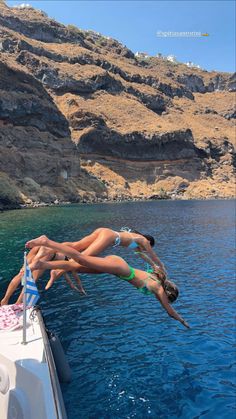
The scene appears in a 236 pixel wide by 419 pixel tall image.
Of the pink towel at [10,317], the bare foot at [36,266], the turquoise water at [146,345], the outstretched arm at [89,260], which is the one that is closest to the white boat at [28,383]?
the pink towel at [10,317]

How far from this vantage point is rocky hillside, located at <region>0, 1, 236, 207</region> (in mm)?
97688

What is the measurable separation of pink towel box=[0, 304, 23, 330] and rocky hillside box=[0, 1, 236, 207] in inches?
2536

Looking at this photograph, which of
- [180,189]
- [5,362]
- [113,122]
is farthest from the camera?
[113,122]

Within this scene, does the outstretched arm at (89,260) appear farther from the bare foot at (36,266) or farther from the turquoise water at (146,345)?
the turquoise water at (146,345)

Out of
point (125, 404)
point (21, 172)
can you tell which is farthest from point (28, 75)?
point (125, 404)

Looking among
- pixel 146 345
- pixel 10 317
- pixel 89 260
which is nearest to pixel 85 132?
pixel 146 345

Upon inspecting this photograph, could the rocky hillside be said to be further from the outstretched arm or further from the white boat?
the white boat

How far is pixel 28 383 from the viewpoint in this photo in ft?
22.7

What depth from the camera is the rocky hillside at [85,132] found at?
9769cm

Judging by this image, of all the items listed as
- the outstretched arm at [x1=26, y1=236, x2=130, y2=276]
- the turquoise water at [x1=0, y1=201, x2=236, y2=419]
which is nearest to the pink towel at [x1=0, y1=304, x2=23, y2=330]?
the outstretched arm at [x1=26, y1=236, x2=130, y2=276]

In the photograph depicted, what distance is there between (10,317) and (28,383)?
2793 millimetres

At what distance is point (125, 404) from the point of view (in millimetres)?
10414

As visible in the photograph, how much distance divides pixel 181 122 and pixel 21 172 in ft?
357

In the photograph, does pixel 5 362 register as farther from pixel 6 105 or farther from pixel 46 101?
pixel 46 101
